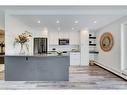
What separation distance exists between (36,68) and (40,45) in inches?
138

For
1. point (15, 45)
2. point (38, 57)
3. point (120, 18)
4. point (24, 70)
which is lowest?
point (24, 70)

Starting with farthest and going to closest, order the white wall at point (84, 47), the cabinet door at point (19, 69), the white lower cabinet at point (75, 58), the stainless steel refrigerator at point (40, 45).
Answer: the white lower cabinet at point (75, 58) → the white wall at point (84, 47) → the stainless steel refrigerator at point (40, 45) → the cabinet door at point (19, 69)

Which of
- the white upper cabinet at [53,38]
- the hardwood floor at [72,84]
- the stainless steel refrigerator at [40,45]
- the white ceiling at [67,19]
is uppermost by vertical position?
the white ceiling at [67,19]

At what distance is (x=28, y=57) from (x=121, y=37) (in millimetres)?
3707

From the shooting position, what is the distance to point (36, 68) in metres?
5.85

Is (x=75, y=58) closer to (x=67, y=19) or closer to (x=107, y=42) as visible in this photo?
(x=107, y=42)

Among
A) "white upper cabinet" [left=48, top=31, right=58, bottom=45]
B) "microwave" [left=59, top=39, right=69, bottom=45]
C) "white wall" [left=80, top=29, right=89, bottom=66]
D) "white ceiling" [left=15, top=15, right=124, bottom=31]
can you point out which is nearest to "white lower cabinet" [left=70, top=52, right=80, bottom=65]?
"white wall" [left=80, top=29, right=89, bottom=66]

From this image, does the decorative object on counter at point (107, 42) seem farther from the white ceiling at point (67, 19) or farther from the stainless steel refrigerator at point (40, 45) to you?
the stainless steel refrigerator at point (40, 45)

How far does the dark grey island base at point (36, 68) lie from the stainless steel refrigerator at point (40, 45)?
3.18 m

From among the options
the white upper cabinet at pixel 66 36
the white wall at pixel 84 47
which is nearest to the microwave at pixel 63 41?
the white upper cabinet at pixel 66 36

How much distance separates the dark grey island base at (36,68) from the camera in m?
5.79

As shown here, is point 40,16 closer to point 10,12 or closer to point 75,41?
point 10,12

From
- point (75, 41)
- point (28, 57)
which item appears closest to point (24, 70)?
point (28, 57)
